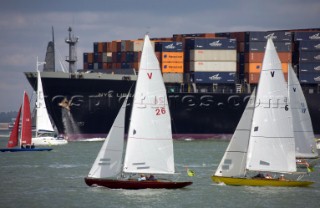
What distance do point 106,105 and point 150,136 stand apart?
57.4 metres

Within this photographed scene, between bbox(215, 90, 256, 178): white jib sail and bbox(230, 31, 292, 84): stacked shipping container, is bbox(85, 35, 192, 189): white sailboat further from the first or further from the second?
bbox(230, 31, 292, 84): stacked shipping container

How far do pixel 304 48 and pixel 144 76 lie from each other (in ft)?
203

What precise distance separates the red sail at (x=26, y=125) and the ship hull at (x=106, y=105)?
17.9m

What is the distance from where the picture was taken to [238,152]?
155 feet

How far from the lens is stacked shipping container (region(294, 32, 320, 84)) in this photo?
102500 millimetres

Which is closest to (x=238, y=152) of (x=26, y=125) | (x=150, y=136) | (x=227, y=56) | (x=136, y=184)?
(x=150, y=136)

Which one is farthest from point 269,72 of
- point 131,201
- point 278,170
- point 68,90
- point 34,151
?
point 68,90

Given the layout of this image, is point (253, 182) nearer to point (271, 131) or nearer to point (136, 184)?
point (271, 131)

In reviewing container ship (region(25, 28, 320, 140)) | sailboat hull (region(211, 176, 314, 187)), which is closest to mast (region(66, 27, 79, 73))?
container ship (region(25, 28, 320, 140))

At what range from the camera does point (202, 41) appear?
336 feet

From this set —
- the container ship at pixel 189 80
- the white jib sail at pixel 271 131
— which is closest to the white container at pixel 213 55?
the container ship at pixel 189 80

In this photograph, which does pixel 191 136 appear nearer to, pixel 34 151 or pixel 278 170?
pixel 34 151

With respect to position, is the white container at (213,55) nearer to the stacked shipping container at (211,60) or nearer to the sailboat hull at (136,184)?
the stacked shipping container at (211,60)

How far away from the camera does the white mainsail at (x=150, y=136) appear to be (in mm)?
44250
